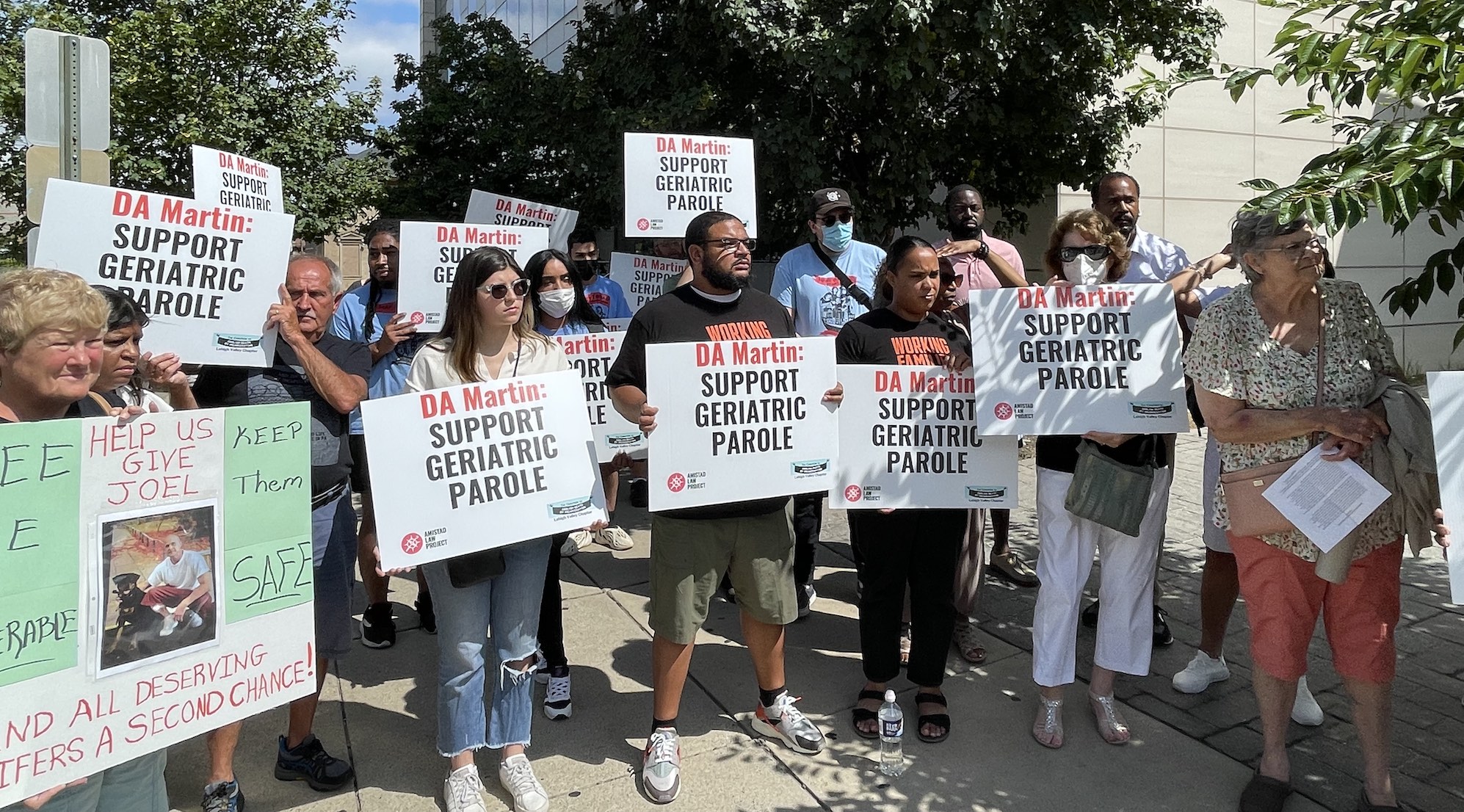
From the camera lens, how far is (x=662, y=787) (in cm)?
352

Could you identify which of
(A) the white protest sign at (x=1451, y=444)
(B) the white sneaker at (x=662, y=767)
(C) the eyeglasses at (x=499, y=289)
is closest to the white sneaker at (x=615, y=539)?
(B) the white sneaker at (x=662, y=767)

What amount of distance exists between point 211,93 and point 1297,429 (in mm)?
13673

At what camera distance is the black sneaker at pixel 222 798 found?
3.34 meters

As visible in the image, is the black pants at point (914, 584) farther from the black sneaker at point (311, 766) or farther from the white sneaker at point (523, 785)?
the black sneaker at point (311, 766)

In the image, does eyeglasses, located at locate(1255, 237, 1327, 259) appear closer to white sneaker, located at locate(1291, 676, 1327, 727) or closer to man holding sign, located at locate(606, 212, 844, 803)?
man holding sign, located at locate(606, 212, 844, 803)

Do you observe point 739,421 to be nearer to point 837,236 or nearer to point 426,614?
point 837,236

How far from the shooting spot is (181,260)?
3.69 m

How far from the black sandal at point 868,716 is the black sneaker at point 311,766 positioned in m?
2.01

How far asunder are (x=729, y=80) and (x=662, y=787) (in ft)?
26.7

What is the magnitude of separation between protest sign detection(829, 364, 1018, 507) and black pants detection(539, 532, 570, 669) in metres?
1.25

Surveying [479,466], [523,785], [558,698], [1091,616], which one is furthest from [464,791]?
[1091,616]

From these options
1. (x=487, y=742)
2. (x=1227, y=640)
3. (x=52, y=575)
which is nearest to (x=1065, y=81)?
(x=1227, y=640)

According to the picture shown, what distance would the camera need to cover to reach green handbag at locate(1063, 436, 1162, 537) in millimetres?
3732

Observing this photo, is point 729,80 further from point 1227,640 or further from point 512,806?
point 512,806
